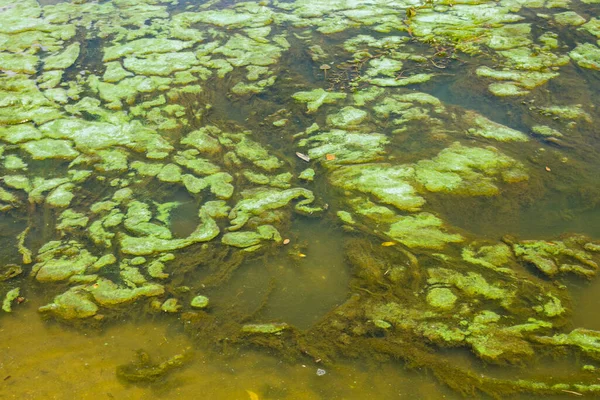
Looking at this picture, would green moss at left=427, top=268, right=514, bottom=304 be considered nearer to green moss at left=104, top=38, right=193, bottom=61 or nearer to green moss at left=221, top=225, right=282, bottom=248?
green moss at left=221, top=225, right=282, bottom=248

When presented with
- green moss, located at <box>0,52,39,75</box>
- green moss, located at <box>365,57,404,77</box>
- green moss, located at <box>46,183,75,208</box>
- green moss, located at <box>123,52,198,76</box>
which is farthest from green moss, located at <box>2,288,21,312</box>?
green moss, located at <box>365,57,404,77</box>

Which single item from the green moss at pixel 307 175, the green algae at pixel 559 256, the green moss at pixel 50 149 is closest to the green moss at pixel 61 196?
the green moss at pixel 50 149

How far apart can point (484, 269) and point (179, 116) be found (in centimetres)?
280

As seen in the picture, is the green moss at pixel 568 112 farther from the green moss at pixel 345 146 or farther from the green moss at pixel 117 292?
the green moss at pixel 117 292

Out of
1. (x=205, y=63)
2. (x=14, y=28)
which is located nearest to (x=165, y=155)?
(x=205, y=63)

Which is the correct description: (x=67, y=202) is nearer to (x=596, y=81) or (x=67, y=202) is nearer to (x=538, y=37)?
(x=596, y=81)

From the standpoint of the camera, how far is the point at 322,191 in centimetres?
316

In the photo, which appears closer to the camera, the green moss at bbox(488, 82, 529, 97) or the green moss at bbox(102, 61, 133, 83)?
the green moss at bbox(488, 82, 529, 97)

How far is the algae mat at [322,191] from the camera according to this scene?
2205 millimetres

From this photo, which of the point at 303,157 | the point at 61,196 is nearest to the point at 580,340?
the point at 303,157

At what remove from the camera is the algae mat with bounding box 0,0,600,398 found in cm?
221

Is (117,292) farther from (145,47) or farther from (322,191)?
(145,47)

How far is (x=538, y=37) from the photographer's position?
4.99 metres

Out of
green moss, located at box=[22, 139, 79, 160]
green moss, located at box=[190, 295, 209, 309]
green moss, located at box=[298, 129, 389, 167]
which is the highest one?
green moss, located at box=[298, 129, 389, 167]
